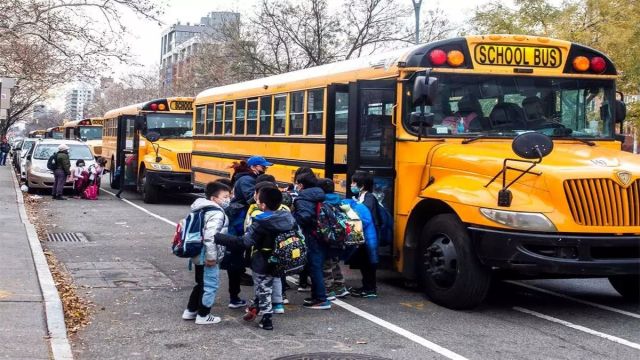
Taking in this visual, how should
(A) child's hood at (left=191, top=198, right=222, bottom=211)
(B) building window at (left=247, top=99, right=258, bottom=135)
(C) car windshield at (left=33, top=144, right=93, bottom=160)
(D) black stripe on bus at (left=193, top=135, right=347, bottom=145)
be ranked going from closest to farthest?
(A) child's hood at (left=191, top=198, right=222, bottom=211) < (D) black stripe on bus at (left=193, top=135, right=347, bottom=145) < (B) building window at (left=247, top=99, right=258, bottom=135) < (C) car windshield at (left=33, top=144, right=93, bottom=160)

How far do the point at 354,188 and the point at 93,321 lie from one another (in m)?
2.89

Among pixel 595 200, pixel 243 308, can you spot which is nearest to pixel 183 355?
pixel 243 308

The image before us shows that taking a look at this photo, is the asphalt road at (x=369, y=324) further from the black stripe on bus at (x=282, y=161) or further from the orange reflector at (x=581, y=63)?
the orange reflector at (x=581, y=63)

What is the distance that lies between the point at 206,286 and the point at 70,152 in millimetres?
15828

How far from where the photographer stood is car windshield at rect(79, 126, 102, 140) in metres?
35.9

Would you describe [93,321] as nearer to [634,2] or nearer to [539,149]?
[539,149]

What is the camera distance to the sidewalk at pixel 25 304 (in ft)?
17.7

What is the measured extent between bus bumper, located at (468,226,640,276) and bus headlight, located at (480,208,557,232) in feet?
0.19

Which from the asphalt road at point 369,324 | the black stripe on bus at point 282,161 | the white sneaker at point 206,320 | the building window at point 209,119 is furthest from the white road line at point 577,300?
the building window at point 209,119

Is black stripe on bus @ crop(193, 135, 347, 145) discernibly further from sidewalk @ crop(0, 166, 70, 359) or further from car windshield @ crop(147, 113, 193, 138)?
car windshield @ crop(147, 113, 193, 138)

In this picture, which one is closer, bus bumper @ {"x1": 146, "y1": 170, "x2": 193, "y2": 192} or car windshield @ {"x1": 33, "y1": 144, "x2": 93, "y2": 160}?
bus bumper @ {"x1": 146, "y1": 170, "x2": 193, "y2": 192}

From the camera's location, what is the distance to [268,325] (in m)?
6.32

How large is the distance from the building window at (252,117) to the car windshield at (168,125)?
22.0 feet

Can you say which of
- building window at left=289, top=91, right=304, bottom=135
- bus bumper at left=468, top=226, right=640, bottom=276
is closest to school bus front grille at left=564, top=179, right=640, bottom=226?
bus bumper at left=468, top=226, right=640, bottom=276
